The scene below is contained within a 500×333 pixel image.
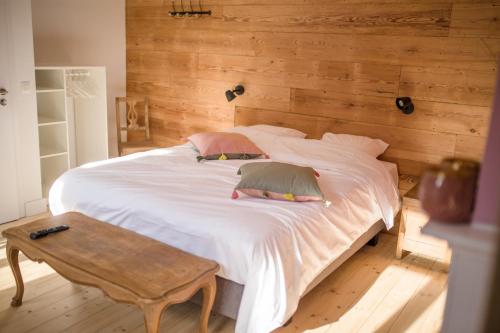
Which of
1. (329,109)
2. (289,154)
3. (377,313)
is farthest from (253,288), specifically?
(329,109)

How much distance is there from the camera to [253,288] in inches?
82.0

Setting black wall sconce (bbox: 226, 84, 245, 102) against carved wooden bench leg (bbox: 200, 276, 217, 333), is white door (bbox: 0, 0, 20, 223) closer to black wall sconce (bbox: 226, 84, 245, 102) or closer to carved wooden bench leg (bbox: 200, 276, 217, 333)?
black wall sconce (bbox: 226, 84, 245, 102)

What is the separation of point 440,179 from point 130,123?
4.13 meters

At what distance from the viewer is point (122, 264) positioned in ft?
6.62

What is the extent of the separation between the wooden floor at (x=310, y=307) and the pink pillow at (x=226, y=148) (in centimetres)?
106

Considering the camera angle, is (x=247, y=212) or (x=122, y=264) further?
(x=247, y=212)

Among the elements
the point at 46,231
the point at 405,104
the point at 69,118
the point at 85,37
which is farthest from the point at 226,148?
the point at 85,37

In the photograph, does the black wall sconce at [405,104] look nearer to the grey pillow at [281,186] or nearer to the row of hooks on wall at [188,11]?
the grey pillow at [281,186]

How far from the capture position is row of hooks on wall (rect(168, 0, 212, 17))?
14.3 ft

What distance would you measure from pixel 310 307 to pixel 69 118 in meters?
3.14

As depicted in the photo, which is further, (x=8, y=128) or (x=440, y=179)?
(x=8, y=128)

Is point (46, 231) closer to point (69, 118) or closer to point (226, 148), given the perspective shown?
point (226, 148)

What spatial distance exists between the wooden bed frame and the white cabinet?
4.45 ft

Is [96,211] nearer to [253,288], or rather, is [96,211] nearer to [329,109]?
[253,288]
